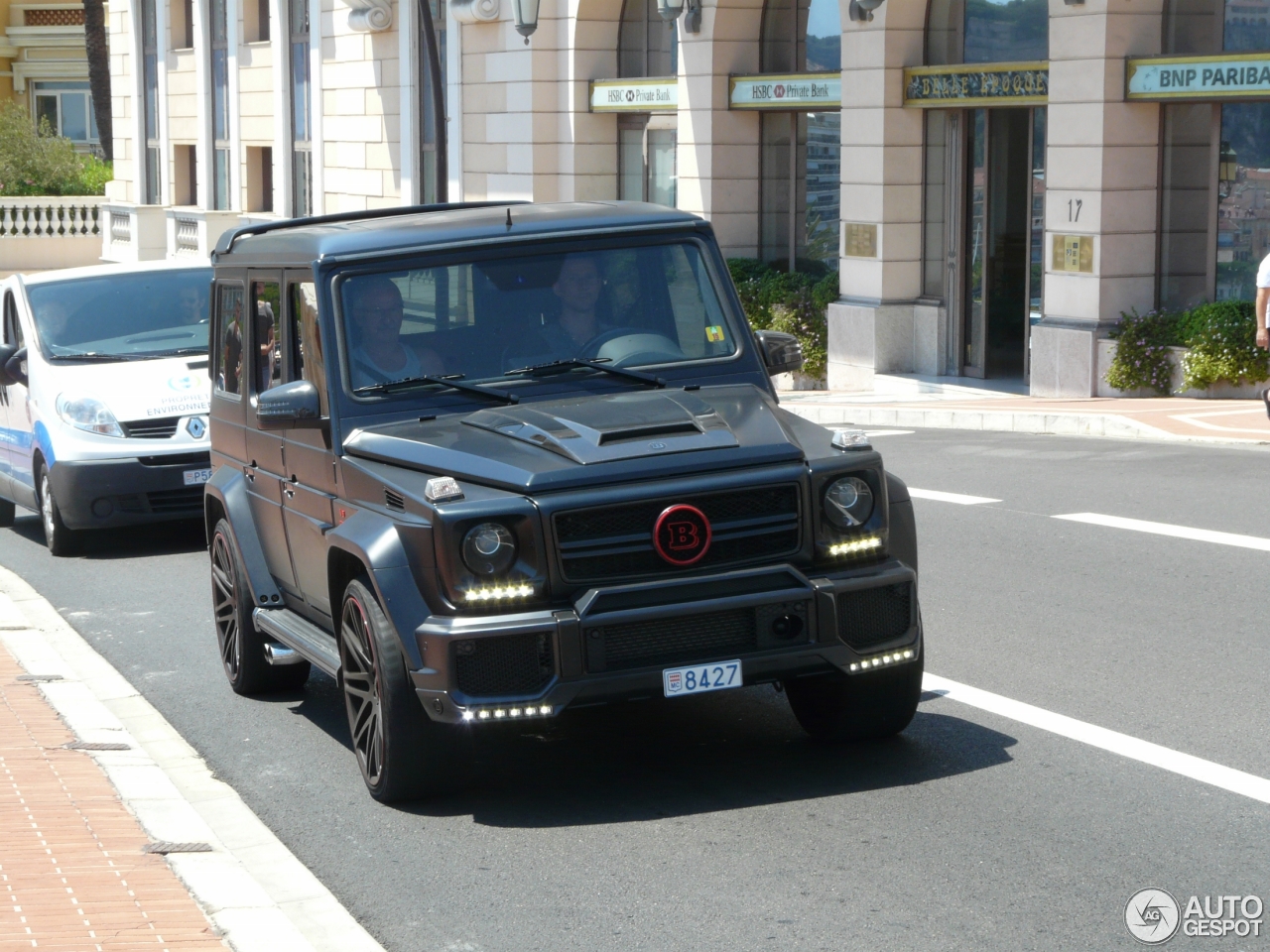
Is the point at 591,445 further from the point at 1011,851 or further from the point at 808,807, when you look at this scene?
the point at 1011,851

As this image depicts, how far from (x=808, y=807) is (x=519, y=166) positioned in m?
25.2

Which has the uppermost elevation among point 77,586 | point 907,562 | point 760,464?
point 760,464

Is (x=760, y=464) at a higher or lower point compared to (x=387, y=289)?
lower

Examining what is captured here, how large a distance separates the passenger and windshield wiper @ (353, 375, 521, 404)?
0.02 metres

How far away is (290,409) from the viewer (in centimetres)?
686

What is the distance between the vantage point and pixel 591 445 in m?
6.13

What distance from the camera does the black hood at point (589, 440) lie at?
6.02 metres

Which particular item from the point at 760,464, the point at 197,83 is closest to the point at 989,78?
the point at 760,464

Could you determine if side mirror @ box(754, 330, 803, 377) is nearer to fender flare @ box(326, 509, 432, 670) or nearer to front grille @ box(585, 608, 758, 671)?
front grille @ box(585, 608, 758, 671)

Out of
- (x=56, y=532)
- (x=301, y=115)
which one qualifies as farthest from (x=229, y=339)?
(x=301, y=115)

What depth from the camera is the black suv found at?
5.95 m

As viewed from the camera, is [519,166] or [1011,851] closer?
[1011,851]

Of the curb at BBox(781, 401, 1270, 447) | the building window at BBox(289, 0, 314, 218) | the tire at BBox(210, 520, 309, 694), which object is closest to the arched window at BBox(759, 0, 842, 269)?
the curb at BBox(781, 401, 1270, 447)

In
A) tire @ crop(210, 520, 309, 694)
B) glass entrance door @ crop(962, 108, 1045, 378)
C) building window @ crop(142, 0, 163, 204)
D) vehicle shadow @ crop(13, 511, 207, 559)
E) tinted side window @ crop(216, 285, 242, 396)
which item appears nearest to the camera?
tire @ crop(210, 520, 309, 694)
